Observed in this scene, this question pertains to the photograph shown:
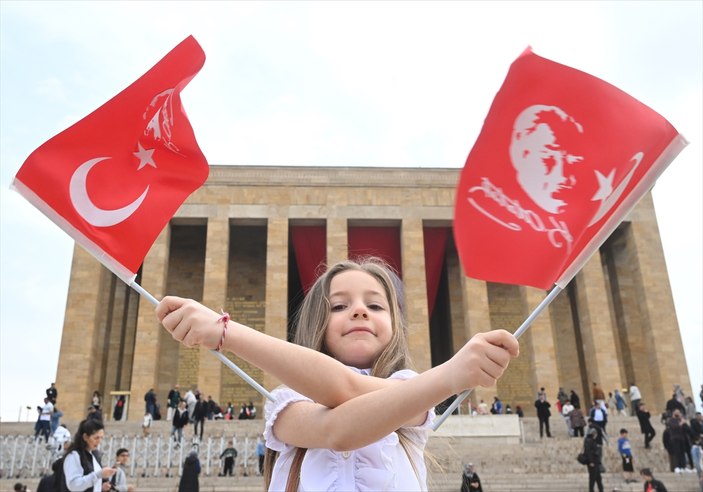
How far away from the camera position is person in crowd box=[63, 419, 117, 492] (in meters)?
5.13

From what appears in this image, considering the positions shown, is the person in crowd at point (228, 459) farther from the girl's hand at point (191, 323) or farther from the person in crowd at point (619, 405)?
the person in crowd at point (619, 405)

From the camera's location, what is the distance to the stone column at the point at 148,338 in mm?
23255

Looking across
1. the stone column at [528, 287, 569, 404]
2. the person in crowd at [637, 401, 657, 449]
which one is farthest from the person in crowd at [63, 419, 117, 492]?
the stone column at [528, 287, 569, 404]

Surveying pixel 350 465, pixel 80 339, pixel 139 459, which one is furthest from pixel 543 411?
pixel 350 465

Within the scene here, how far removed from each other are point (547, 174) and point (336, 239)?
76.7 ft

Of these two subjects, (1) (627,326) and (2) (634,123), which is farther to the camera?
(1) (627,326)

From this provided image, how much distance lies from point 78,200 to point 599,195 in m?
1.67

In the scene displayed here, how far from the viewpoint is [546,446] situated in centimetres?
1565

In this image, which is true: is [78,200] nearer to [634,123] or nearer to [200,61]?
[200,61]

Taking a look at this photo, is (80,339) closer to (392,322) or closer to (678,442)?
(678,442)

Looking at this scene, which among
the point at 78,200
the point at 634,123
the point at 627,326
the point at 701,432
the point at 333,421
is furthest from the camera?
the point at 627,326

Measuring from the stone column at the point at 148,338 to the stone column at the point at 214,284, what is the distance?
1564 millimetres

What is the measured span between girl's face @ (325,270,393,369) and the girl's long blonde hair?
0.02 meters

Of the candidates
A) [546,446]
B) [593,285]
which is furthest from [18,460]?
[593,285]
